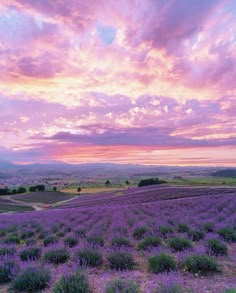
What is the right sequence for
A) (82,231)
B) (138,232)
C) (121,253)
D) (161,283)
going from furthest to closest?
(82,231), (138,232), (121,253), (161,283)

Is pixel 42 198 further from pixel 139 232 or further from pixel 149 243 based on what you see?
pixel 149 243

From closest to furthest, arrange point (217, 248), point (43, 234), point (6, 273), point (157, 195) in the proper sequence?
point (6, 273), point (217, 248), point (43, 234), point (157, 195)

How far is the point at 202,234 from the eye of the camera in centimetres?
786

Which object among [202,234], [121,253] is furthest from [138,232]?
[121,253]

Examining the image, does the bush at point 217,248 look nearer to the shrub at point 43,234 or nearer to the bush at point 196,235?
the bush at point 196,235

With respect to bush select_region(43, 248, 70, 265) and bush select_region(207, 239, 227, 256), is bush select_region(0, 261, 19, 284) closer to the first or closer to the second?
bush select_region(43, 248, 70, 265)

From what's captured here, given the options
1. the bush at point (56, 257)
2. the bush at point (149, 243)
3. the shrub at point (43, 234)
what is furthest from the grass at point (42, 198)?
the bush at point (149, 243)

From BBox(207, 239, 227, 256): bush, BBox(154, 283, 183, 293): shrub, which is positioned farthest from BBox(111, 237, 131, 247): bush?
BBox(154, 283, 183, 293): shrub

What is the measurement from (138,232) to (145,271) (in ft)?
12.5

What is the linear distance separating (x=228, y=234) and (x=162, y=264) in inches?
147

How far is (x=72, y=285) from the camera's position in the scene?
3.95 meters

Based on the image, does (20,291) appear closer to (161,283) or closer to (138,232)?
(161,283)

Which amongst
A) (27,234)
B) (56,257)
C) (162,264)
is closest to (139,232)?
(56,257)

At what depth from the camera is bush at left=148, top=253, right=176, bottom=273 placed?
4910mm
